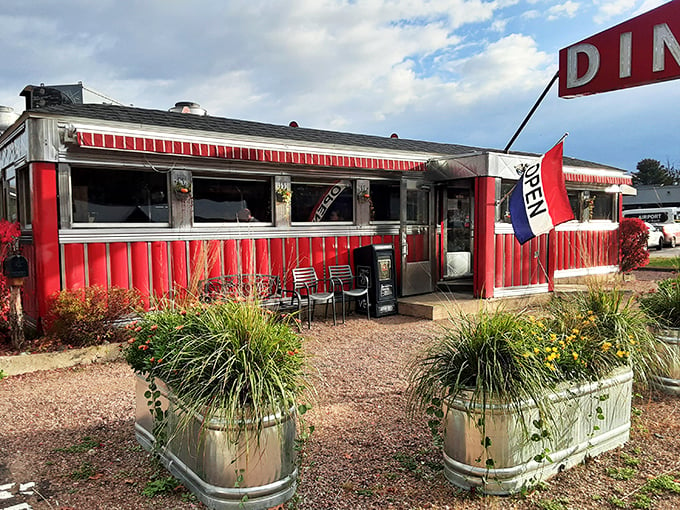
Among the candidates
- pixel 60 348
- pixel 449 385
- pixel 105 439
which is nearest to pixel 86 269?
pixel 60 348

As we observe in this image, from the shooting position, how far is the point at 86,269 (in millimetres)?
6129

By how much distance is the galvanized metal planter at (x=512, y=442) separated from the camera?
271cm

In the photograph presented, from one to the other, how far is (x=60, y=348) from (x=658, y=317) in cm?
617

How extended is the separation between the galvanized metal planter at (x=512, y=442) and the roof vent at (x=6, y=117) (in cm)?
1210

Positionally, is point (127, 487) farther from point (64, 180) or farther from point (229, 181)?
point (229, 181)

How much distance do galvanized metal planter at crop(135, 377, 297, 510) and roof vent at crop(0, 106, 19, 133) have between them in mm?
11230

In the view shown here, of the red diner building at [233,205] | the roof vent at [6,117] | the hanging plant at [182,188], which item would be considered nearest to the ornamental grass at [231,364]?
the red diner building at [233,205]

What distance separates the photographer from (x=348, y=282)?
841 cm

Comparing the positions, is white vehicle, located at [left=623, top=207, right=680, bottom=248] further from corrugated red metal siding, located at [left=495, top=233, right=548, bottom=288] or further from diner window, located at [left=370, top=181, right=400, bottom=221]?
diner window, located at [left=370, top=181, right=400, bottom=221]

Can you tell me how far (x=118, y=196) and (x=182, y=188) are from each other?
0.80 metres

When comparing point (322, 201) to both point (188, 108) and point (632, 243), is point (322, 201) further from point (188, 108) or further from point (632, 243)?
point (632, 243)

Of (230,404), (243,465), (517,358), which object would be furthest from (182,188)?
(517,358)

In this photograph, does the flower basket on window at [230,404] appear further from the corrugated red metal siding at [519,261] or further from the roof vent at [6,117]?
the roof vent at [6,117]

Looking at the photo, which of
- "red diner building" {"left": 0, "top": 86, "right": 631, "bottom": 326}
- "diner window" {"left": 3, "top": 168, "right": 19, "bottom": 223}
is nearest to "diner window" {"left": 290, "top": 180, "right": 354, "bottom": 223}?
"red diner building" {"left": 0, "top": 86, "right": 631, "bottom": 326}
